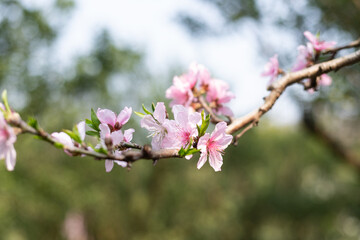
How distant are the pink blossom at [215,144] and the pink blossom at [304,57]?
610 mm

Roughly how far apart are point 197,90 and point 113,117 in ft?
1.38

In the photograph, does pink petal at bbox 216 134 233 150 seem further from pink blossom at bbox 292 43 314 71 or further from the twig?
pink blossom at bbox 292 43 314 71

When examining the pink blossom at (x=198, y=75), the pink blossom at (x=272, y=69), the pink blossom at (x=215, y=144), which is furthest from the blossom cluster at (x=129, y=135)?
the pink blossom at (x=272, y=69)

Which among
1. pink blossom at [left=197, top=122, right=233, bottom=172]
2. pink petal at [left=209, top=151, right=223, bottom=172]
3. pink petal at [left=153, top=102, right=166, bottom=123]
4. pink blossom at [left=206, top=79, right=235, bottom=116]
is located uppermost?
pink petal at [left=153, top=102, right=166, bottom=123]

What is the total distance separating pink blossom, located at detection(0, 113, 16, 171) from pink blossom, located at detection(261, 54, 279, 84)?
95 cm

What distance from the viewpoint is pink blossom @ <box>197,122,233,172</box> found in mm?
888

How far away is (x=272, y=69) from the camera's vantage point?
1.37 meters

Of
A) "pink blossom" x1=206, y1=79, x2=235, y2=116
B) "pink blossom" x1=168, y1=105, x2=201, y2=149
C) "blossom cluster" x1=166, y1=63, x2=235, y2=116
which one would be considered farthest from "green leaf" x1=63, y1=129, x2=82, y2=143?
"pink blossom" x1=206, y1=79, x2=235, y2=116

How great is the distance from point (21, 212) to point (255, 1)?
8.18m

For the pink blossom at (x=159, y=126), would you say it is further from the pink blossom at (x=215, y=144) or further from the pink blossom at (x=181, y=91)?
the pink blossom at (x=181, y=91)

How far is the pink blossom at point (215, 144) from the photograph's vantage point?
0.89 m

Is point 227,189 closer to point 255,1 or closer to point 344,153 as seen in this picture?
point 344,153

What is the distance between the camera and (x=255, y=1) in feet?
14.5

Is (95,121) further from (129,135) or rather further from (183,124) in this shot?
(183,124)
